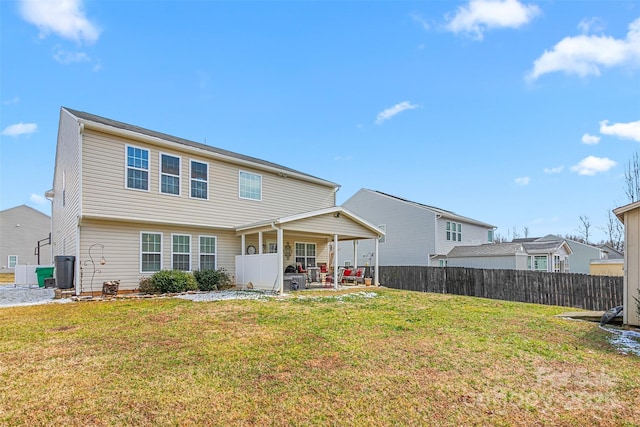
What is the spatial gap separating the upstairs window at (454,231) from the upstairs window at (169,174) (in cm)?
1880

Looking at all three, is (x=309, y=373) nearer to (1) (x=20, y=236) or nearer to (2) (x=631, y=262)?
(2) (x=631, y=262)

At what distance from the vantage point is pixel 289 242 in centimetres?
1825

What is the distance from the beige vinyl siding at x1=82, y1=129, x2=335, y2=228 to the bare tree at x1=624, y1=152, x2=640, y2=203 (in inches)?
1025

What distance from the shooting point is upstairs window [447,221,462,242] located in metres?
26.0

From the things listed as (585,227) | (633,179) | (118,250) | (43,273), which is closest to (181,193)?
(118,250)

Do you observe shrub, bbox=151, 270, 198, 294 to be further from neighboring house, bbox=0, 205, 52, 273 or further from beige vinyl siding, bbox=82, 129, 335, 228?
neighboring house, bbox=0, 205, 52, 273

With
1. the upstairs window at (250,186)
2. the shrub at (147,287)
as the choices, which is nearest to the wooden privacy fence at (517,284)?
the upstairs window at (250,186)

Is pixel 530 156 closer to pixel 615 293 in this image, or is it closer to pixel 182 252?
pixel 615 293

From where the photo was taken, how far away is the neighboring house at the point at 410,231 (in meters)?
24.9

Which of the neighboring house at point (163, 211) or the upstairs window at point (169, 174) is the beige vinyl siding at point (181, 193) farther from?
the upstairs window at point (169, 174)

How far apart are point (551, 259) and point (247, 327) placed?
25.6 meters

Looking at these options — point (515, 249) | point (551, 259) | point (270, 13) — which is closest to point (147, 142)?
point (270, 13)

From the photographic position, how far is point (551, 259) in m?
25.8

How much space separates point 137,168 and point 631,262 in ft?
47.4
